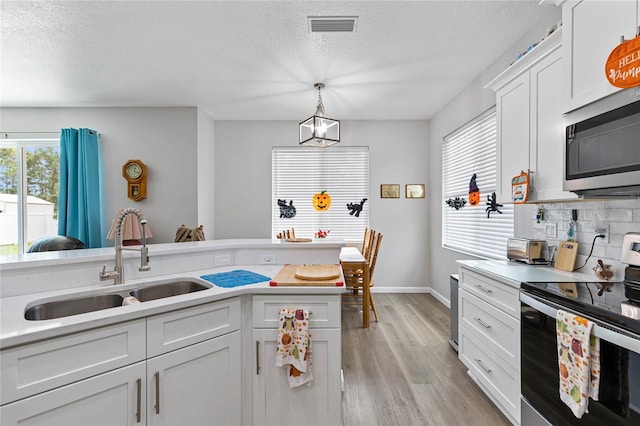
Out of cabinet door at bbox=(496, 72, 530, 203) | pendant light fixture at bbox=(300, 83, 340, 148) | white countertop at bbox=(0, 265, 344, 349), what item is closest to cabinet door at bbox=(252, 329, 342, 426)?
white countertop at bbox=(0, 265, 344, 349)

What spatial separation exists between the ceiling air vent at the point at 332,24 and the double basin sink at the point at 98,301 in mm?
2085

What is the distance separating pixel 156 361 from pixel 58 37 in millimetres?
2914

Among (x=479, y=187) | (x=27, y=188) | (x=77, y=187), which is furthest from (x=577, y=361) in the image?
→ (x=27, y=188)

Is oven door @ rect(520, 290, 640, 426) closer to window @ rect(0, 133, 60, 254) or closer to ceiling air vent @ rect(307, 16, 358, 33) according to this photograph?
ceiling air vent @ rect(307, 16, 358, 33)

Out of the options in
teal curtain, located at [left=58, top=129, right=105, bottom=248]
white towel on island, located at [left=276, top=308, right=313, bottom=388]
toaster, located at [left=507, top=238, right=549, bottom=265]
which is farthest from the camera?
teal curtain, located at [left=58, top=129, right=105, bottom=248]

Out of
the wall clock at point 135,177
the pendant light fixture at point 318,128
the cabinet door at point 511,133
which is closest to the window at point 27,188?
the wall clock at point 135,177

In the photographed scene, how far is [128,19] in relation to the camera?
2268mm

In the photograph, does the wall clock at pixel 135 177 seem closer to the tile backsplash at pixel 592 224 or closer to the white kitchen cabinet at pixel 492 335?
the white kitchen cabinet at pixel 492 335

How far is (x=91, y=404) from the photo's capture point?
45.1 inches

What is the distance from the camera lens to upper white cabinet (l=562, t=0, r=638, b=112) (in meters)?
1.36

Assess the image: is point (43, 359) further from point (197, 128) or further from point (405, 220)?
point (405, 220)

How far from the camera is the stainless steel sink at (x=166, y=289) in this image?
5.43 ft

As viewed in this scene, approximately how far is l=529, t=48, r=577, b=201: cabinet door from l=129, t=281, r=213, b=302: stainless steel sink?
220cm

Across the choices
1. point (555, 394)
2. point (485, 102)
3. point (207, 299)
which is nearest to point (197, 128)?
point (207, 299)
